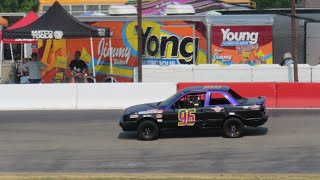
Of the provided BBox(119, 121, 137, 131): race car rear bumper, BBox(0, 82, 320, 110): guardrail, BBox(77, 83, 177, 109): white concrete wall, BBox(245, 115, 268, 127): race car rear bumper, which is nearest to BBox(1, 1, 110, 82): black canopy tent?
BBox(0, 82, 320, 110): guardrail

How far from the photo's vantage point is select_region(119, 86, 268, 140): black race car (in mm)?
14625

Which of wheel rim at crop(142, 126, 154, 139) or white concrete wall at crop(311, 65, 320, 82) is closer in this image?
wheel rim at crop(142, 126, 154, 139)

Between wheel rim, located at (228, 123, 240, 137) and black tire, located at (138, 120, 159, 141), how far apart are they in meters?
1.72

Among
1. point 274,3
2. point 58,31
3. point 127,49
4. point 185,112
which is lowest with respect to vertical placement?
point 185,112

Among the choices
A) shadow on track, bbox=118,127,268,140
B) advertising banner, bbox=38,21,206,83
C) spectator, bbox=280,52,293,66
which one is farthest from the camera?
advertising banner, bbox=38,21,206,83

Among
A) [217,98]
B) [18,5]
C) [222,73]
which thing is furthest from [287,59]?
[18,5]

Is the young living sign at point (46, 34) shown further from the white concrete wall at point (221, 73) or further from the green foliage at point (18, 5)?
the green foliage at point (18, 5)

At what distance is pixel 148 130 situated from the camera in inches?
583

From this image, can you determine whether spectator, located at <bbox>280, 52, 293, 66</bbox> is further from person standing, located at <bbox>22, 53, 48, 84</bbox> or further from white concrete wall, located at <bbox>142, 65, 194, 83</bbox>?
person standing, located at <bbox>22, 53, 48, 84</bbox>

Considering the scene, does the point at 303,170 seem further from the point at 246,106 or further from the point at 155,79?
the point at 155,79

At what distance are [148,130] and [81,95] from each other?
285 inches

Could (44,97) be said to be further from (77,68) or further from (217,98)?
(217,98)

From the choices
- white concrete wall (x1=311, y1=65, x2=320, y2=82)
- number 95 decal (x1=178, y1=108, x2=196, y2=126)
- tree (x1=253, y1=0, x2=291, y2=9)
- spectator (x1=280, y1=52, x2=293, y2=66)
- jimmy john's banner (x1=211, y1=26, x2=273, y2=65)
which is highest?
tree (x1=253, y1=0, x2=291, y2=9)

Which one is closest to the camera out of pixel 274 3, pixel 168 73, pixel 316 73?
pixel 316 73
